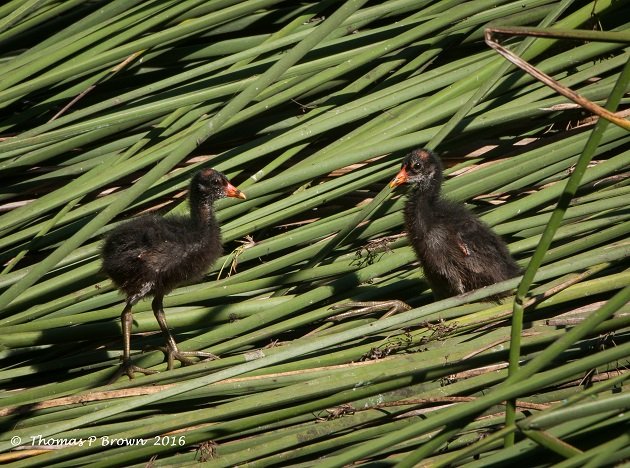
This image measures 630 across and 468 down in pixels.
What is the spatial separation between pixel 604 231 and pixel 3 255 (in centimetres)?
315

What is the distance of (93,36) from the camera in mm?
5383

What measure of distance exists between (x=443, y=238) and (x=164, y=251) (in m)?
1.53

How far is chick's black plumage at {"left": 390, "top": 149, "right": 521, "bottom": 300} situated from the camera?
521 centimetres

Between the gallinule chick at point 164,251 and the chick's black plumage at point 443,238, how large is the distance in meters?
0.96

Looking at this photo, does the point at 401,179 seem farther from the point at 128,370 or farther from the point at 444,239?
the point at 128,370

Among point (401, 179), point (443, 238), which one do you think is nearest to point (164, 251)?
point (401, 179)

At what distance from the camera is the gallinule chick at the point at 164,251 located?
16.7 ft

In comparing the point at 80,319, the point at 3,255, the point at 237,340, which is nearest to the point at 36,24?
the point at 3,255

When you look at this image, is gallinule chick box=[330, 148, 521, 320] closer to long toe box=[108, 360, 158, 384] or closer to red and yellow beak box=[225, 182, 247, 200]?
red and yellow beak box=[225, 182, 247, 200]

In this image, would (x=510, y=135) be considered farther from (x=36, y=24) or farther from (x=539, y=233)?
(x=36, y=24)

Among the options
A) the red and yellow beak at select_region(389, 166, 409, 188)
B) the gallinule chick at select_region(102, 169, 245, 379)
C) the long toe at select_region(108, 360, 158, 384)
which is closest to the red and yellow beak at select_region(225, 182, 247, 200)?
the gallinule chick at select_region(102, 169, 245, 379)

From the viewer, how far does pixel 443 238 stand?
5.44 m

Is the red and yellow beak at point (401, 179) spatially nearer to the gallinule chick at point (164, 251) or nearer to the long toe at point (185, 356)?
the gallinule chick at point (164, 251)

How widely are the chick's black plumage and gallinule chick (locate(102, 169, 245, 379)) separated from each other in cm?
96
